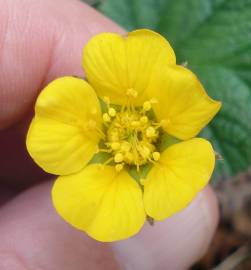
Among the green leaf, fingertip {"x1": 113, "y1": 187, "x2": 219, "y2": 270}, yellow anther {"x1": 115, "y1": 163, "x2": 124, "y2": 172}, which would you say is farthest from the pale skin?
yellow anther {"x1": 115, "y1": 163, "x2": 124, "y2": 172}

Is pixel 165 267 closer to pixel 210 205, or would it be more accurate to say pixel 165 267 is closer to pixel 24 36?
pixel 210 205

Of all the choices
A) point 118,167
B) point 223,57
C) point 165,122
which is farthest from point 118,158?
point 223,57

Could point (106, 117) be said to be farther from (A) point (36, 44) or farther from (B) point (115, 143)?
(A) point (36, 44)

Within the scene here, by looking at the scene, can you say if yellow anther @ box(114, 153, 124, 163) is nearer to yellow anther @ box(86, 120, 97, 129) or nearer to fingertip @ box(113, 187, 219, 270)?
yellow anther @ box(86, 120, 97, 129)

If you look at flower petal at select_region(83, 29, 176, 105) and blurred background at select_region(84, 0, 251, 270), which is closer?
flower petal at select_region(83, 29, 176, 105)

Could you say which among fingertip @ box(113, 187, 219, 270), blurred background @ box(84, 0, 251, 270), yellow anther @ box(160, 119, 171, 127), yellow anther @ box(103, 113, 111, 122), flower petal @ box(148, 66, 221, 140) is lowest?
fingertip @ box(113, 187, 219, 270)

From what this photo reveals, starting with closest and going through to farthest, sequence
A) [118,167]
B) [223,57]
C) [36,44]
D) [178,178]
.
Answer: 1. [178,178]
2. [118,167]
3. [36,44]
4. [223,57]

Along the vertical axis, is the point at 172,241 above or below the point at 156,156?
below
